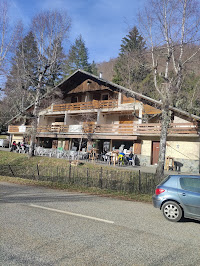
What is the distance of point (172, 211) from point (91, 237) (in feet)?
8.75

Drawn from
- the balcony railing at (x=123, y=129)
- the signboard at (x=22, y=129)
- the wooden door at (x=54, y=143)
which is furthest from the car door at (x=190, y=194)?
the signboard at (x=22, y=129)

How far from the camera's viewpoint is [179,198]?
5.77 meters

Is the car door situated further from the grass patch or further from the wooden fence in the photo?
the wooden fence

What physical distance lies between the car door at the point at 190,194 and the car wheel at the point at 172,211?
176mm

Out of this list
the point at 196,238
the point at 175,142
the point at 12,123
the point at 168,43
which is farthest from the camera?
the point at 12,123

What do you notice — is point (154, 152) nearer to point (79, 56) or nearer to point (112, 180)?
point (112, 180)

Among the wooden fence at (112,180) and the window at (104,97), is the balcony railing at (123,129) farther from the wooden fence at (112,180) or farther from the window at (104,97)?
the wooden fence at (112,180)

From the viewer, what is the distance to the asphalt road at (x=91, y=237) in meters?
3.36

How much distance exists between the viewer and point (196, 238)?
4527 millimetres

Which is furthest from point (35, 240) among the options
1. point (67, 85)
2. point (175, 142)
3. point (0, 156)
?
point (67, 85)

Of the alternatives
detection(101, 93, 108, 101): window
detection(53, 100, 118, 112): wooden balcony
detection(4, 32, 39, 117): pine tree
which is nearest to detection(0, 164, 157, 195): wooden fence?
detection(4, 32, 39, 117): pine tree

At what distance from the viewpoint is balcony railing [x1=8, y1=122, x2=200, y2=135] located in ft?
60.2

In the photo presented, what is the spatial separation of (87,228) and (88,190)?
17.7 ft

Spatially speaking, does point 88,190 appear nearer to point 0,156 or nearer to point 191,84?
point 0,156
